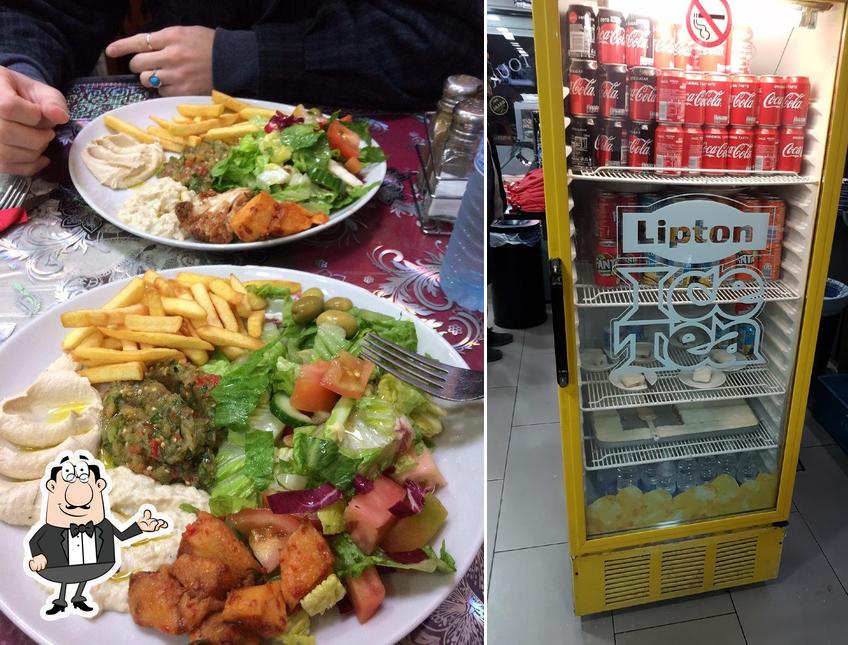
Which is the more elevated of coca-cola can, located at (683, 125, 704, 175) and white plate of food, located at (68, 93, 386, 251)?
white plate of food, located at (68, 93, 386, 251)

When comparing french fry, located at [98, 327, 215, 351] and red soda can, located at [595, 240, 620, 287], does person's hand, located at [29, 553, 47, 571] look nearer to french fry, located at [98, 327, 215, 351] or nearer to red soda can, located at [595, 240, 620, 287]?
french fry, located at [98, 327, 215, 351]

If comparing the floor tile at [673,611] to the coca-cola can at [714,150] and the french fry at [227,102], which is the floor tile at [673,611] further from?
the french fry at [227,102]

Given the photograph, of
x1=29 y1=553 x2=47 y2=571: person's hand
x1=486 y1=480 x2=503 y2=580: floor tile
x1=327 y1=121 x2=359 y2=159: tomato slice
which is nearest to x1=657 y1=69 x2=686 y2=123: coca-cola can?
x1=327 y1=121 x2=359 y2=159: tomato slice

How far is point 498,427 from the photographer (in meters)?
2.70

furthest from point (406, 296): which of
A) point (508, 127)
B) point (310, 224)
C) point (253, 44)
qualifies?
point (508, 127)

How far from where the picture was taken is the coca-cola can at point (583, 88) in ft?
4.01

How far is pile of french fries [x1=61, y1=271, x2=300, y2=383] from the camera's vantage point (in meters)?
0.82

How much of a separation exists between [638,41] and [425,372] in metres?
0.74

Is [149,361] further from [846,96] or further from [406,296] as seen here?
[846,96]

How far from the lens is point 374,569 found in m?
0.79

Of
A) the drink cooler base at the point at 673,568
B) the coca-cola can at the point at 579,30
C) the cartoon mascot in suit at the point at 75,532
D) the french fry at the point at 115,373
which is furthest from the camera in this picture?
the drink cooler base at the point at 673,568

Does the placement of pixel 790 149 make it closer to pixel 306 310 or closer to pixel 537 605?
pixel 306 310

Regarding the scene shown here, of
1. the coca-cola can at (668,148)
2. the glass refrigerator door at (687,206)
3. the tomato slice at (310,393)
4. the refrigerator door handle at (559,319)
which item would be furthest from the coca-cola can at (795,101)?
the tomato slice at (310,393)

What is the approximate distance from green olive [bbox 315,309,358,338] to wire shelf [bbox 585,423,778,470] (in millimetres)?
911
